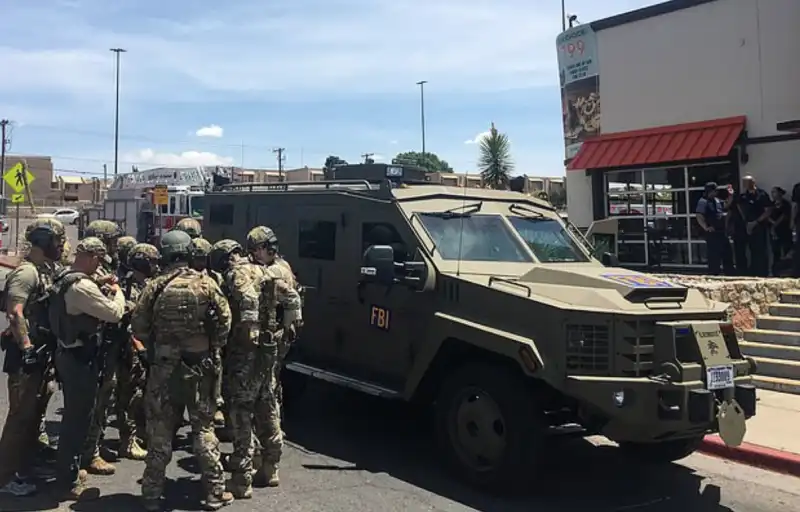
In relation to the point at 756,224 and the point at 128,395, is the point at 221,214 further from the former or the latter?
the point at 756,224

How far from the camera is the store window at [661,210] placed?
49.4ft

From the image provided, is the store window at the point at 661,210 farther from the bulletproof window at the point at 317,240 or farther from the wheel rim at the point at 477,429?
the wheel rim at the point at 477,429

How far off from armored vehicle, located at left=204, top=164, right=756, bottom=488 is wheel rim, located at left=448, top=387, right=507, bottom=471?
0.03 ft

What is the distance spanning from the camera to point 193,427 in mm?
5188

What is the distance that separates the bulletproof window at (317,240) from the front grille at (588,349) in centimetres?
281

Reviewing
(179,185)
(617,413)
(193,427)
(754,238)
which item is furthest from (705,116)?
(179,185)

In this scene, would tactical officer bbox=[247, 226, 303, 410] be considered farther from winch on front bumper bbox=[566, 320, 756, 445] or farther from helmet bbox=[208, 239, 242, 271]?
winch on front bumper bbox=[566, 320, 756, 445]

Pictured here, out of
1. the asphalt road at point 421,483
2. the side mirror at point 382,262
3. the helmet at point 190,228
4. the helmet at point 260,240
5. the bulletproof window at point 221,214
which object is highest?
the bulletproof window at point 221,214

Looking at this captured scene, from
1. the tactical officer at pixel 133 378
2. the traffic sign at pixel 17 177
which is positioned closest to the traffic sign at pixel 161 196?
the traffic sign at pixel 17 177

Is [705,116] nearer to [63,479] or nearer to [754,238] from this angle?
[754,238]

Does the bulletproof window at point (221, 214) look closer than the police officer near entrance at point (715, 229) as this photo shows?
Yes

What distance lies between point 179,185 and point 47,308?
71.5 ft

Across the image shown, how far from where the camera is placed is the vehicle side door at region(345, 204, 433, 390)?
6.40m

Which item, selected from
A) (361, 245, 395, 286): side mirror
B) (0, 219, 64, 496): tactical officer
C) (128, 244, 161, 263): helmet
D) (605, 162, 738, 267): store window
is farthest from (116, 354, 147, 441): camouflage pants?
(605, 162, 738, 267): store window
